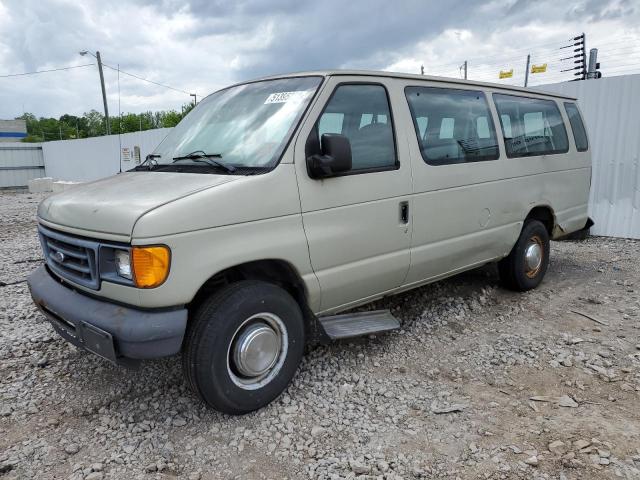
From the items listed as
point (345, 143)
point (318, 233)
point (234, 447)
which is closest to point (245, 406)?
point (234, 447)

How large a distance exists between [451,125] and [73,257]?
3148 mm

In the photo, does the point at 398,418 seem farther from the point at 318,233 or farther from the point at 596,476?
the point at 318,233

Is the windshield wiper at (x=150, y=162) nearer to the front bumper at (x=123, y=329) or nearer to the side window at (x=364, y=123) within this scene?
the front bumper at (x=123, y=329)

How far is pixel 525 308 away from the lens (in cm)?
491

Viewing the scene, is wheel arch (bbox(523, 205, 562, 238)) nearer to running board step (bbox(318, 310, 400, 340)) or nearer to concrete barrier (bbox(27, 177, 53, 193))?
running board step (bbox(318, 310, 400, 340))

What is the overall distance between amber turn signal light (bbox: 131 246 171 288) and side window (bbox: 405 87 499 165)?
225 cm

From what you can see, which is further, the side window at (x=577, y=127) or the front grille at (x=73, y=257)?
the side window at (x=577, y=127)

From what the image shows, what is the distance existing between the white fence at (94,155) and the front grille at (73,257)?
1400cm

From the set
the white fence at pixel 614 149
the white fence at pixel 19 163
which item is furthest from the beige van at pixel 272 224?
the white fence at pixel 19 163

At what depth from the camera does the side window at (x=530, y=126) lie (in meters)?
4.76

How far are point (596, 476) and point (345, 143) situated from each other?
230 cm

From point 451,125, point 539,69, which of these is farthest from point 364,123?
point 539,69

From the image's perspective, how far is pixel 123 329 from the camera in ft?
8.41

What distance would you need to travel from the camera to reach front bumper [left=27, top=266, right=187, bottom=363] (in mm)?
2562
